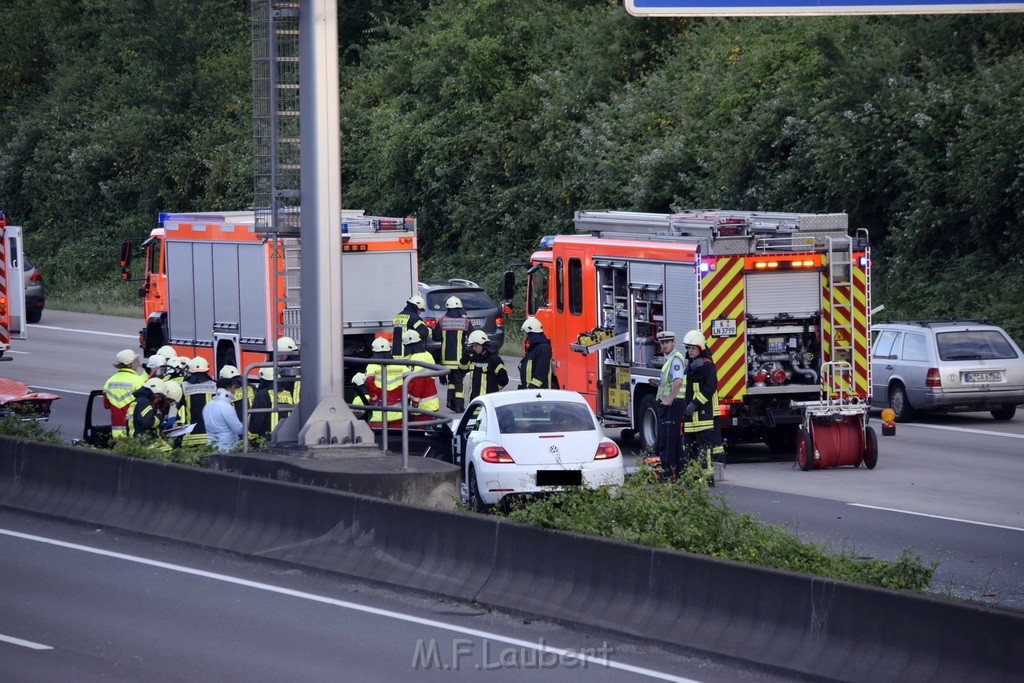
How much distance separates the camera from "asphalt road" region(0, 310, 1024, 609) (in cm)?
1322

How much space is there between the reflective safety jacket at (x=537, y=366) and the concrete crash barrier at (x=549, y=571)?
649cm

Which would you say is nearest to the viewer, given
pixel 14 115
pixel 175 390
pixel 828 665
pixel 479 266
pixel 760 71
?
pixel 828 665

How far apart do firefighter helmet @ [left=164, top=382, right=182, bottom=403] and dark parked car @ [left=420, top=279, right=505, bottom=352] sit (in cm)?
1474

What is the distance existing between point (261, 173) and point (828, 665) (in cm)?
768

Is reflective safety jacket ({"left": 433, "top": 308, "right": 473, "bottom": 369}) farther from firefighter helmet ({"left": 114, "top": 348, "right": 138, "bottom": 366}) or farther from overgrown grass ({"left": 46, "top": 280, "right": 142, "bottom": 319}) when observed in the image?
overgrown grass ({"left": 46, "top": 280, "right": 142, "bottom": 319})

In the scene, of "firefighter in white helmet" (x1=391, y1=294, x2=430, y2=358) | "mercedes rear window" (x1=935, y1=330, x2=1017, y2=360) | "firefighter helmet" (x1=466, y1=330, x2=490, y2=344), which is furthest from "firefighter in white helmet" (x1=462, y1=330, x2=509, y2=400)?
"mercedes rear window" (x1=935, y1=330, x2=1017, y2=360)

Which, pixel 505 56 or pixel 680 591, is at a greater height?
pixel 505 56

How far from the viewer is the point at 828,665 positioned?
885cm

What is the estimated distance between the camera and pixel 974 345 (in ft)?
75.9

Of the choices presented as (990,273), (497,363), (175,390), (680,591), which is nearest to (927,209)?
(990,273)

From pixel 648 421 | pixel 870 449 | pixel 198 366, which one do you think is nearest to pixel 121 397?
pixel 198 366

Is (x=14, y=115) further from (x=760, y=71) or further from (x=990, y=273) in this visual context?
(x=990, y=273)

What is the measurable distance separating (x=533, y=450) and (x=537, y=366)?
5.04 meters

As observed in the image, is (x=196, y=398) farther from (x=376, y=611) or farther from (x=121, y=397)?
(x=376, y=611)
